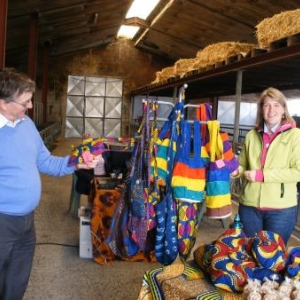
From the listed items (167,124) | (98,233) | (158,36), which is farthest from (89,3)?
(167,124)

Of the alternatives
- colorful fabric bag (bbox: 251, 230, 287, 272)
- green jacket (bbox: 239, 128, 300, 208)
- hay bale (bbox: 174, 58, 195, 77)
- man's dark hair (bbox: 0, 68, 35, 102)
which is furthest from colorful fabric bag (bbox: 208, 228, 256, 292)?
hay bale (bbox: 174, 58, 195, 77)

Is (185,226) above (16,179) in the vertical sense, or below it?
below

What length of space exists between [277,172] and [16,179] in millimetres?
1484

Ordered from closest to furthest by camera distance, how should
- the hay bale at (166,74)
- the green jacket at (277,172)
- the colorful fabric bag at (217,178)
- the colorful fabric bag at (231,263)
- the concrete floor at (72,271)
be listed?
the colorful fabric bag at (231,263) < the colorful fabric bag at (217,178) < the green jacket at (277,172) < the concrete floor at (72,271) < the hay bale at (166,74)

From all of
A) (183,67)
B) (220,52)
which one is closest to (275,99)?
(220,52)

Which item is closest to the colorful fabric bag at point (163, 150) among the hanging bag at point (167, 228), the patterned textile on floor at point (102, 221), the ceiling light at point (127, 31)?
the hanging bag at point (167, 228)

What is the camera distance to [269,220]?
2475 mm

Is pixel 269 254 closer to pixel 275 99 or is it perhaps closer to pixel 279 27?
pixel 275 99

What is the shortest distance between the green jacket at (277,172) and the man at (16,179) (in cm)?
129

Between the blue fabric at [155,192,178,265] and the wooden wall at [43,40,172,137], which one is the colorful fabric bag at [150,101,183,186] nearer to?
the blue fabric at [155,192,178,265]

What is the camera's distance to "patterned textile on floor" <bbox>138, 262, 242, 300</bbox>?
1.65 metres

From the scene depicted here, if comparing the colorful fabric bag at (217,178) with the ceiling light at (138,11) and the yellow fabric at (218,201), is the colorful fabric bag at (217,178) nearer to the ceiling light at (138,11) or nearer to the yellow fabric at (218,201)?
the yellow fabric at (218,201)

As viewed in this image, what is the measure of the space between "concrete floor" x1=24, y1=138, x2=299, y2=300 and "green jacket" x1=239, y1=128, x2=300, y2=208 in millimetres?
1362

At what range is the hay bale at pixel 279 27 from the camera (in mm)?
4553
